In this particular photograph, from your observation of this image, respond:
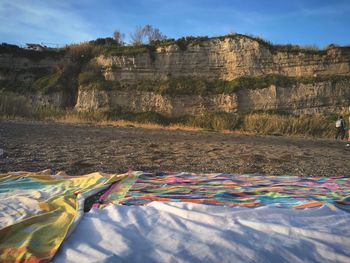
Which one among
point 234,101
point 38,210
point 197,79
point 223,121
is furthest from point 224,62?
point 38,210

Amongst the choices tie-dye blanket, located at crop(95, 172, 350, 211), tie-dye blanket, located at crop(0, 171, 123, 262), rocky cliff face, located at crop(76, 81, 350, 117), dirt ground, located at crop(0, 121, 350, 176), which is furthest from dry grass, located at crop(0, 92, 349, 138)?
tie-dye blanket, located at crop(0, 171, 123, 262)

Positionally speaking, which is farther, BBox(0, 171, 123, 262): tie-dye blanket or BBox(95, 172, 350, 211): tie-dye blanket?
BBox(95, 172, 350, 211): tie-dye blanket

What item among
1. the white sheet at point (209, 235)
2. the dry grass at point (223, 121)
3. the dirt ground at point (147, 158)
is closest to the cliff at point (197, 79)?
the dry grass at point (223, 121)

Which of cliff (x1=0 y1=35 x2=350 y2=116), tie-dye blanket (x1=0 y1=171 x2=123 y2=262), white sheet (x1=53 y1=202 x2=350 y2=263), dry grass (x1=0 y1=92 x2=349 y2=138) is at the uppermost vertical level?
cliff (x1=0 y1=35 x2=350 y2=116)

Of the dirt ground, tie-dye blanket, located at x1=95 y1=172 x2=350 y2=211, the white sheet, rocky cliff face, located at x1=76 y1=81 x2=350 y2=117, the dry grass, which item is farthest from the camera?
rocky cliff face, located at x1=76 y1=81 x2=350 y2=117

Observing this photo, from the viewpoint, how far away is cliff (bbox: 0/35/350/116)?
893 inches

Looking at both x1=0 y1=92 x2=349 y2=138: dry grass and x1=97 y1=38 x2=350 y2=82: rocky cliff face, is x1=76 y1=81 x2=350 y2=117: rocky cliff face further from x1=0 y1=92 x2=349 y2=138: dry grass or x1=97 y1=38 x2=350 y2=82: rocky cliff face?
x1=97 y1=38 x2=350 y2=82: rocky cliff face

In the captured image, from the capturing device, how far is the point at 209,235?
2113 millimetres

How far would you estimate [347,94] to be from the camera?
22.3 metres

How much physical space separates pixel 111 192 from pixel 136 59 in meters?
23.1

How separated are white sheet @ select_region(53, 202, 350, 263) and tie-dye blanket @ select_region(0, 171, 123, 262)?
11cm

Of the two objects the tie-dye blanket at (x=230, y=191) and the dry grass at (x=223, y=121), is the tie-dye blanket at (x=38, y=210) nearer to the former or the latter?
the tie-dye blanket at (x=230, y=191)

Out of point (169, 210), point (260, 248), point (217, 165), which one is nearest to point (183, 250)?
point (260, 248)

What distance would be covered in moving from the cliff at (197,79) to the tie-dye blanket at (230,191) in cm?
1948
